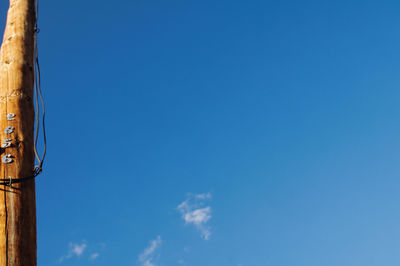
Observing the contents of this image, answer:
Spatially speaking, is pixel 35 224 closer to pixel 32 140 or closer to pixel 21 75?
pixel 32 140

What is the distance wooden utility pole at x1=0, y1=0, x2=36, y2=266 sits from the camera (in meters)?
4.25

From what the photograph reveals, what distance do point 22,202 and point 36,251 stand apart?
570 millimetres

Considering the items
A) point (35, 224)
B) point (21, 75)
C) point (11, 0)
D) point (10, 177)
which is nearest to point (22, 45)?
point (21, 75)

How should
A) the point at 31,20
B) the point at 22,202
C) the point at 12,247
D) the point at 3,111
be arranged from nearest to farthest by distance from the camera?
1. the point at 12,247
2. the point at 22,202
3. the point at 3,111
4. the point at 31,20

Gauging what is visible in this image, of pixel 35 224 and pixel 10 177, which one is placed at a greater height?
pixel 10 177

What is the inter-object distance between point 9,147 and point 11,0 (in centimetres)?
243

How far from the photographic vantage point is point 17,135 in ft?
15.6

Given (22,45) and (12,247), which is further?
(22,45)

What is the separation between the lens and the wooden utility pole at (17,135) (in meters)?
4.25

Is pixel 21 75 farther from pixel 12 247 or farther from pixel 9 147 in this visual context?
pixel 12 247

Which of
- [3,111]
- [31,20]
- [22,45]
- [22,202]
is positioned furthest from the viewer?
[31,20]

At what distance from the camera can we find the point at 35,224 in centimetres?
452

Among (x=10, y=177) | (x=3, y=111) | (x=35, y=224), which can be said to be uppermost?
(x=3, y=111)

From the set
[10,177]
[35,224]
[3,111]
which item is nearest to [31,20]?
[3,111]
